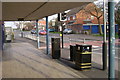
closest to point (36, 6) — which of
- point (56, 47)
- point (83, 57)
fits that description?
point (83, 57)

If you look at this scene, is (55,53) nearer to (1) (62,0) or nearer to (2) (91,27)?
(1) (62,0)

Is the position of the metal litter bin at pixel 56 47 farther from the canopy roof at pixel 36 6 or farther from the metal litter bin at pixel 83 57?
the metal litter bin at pixel 83 57

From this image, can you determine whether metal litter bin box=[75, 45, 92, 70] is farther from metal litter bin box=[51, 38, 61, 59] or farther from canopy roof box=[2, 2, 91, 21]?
metal litter bin box=[51, 38, 61, 59]

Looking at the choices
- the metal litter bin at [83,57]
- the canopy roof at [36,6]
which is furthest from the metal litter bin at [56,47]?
the metal litter bin at [83,57]

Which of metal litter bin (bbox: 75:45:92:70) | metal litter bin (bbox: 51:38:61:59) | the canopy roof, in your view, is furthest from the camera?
metal litter bin (bbox: 51:38:61:59)

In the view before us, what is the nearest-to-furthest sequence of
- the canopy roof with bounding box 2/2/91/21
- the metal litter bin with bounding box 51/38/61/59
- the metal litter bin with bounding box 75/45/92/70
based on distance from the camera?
the canopy roof with bounding box 2/2/91/21 → the metal litter bin with bounding box 75/45/92/70 → the metal litter bin with bounding box 51/38/61/59

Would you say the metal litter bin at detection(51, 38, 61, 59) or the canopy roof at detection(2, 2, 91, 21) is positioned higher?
the canopy roof at detection(2, 2, 91, 21)

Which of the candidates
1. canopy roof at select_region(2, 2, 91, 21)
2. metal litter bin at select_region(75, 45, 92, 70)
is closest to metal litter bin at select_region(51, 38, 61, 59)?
canopy roof at select_region(2, 2, 91, 21)

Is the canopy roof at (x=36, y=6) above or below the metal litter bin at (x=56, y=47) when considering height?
above

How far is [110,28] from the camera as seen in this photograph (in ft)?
11.9

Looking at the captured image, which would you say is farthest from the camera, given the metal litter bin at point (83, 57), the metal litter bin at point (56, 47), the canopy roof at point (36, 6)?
the metal litter bin at point (56, 47)

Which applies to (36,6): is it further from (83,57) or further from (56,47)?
(56,47)

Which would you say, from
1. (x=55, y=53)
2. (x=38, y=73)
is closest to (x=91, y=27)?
(x=55, y=53)

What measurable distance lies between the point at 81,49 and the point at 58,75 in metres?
1.46
